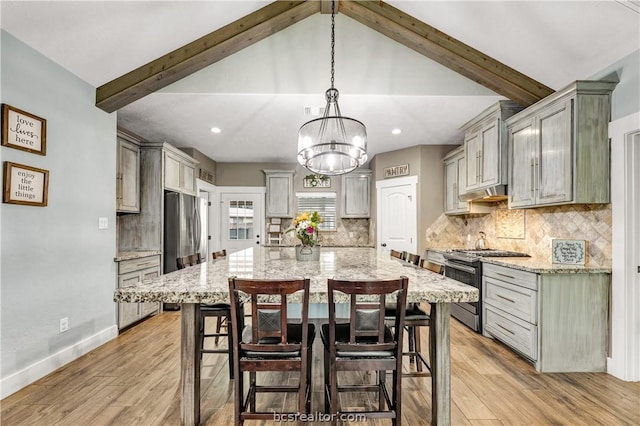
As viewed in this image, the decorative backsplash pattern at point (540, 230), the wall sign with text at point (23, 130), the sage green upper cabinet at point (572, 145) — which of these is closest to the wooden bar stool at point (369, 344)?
the sage green upper cabinet at point (572, 145)

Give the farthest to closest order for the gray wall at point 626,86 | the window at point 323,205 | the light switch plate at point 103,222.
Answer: the window at point 323,205 → the light switch plate at point 103,222 → the gray wall at point 626,86

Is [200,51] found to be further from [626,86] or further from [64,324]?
[626,86]

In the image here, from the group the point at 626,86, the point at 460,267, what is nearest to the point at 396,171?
the point at 460,267

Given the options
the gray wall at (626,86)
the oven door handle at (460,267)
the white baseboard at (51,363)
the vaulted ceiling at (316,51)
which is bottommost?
the white baseboard at (51,363)

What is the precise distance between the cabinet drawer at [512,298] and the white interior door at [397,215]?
6.31ft

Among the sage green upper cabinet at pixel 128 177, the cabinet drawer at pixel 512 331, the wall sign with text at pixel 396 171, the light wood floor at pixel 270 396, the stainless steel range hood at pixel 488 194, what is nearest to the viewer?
the light wood floor at pixel 270 396

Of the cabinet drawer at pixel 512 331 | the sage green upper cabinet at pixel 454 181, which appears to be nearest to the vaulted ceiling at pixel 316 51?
the sage green upper cabinet at pixel 454 181

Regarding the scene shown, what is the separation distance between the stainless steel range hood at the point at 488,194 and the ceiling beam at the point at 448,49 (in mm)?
943

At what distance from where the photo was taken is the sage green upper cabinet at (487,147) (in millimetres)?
3590

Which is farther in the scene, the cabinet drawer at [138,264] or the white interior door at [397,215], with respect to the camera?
the white interior door at [397,215]

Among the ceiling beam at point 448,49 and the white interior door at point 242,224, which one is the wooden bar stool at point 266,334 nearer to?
the ceiling beam at point 448,49

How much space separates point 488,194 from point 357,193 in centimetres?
296

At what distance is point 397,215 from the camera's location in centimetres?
568

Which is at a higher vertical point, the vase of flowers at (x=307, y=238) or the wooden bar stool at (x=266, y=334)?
the vase of flowers at (x=307, y=238)
